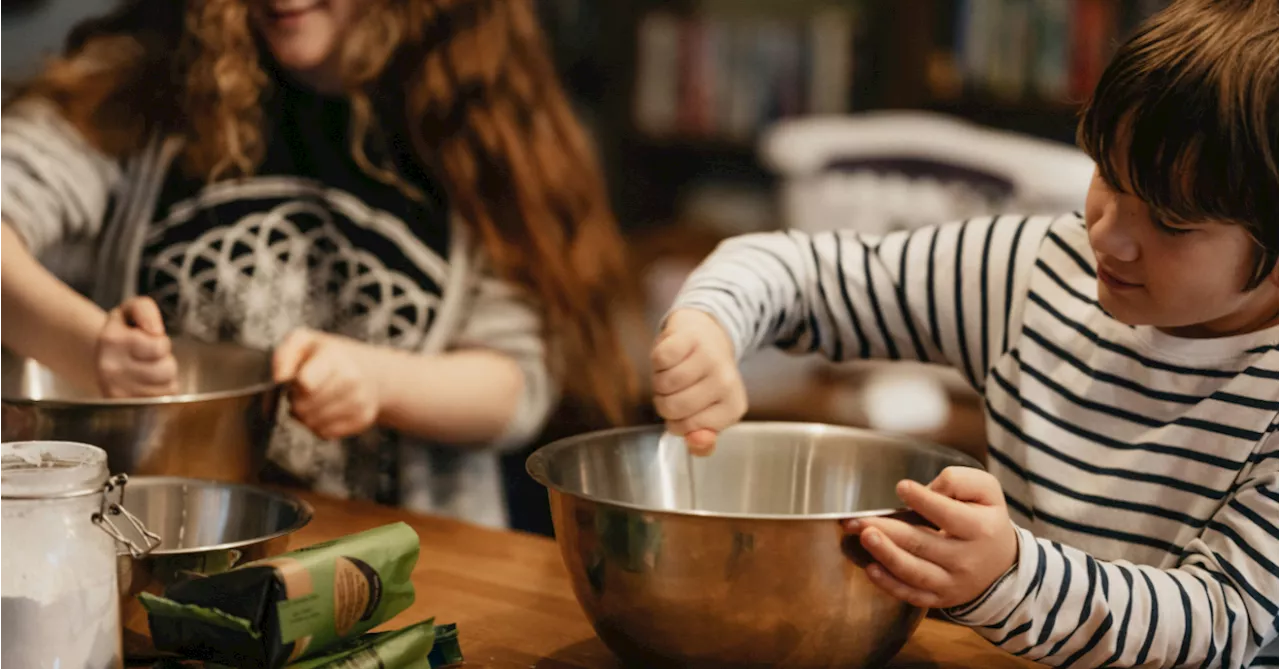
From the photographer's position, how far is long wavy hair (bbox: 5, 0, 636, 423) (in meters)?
1.42

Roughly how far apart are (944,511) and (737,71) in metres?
0.60

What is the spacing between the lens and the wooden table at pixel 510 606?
975mm

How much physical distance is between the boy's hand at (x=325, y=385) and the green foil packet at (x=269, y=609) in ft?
1.67

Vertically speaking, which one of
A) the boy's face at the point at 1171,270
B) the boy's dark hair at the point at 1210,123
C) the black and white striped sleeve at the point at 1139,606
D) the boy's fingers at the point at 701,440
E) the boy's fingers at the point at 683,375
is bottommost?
the black and white striped sleeve at the point at 1139,606

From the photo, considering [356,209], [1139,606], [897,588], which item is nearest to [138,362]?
[356,209]

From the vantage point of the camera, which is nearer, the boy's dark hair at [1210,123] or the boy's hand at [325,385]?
the boy's dark hair at [1210,123]

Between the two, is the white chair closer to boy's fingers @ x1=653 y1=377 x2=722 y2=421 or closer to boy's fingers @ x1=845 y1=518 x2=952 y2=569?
boy's fingers @ x1=653 y1=377 x2=722 y2=421

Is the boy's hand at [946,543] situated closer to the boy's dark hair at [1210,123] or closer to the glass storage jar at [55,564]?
the boy's dark hair at [1210,123]

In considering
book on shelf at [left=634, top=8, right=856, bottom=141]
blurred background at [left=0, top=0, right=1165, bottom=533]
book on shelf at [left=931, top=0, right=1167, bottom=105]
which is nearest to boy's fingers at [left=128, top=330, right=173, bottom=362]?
blurred background at [left=0, top=0, right=1165, bottom=533]

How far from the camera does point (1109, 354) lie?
3.38ft

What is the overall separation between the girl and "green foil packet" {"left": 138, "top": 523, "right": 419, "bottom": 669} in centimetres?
54

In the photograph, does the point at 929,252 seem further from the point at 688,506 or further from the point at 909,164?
the point at 688,506

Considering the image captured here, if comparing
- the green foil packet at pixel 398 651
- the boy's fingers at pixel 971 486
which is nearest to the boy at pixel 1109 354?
the boy's fingers at pixel 971 486

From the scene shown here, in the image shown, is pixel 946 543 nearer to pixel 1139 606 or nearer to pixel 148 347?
pixel 1139 606
